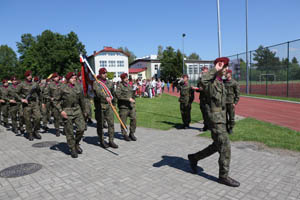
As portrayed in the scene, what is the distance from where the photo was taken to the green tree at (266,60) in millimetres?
20672

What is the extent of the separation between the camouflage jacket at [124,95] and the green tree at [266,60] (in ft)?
58.6

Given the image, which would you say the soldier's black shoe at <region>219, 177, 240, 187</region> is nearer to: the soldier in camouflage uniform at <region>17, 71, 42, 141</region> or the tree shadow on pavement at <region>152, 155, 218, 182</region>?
the tree shadow on pavement at <region>152, 155, 218, 182</region>

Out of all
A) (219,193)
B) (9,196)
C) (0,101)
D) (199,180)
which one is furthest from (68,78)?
(0,101)

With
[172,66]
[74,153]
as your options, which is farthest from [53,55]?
[74,153]

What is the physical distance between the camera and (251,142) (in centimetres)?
671

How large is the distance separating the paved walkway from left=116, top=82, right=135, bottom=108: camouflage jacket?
1387mm

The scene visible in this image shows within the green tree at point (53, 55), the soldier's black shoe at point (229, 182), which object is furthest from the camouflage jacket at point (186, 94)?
the green tree at point (53, 55)

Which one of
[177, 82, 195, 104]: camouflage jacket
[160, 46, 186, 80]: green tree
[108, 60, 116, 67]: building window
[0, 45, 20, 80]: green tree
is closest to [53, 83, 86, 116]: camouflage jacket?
[177, 82, 195, 104]: camouflage jacket

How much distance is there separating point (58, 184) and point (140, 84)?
21851 millimetres

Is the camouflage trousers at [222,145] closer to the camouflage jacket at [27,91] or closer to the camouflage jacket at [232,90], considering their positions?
the camouflage jacket at [232,90]

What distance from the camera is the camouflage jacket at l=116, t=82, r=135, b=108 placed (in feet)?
24.1

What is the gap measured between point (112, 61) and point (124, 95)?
6273cm

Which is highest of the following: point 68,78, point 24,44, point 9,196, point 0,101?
point 24,44

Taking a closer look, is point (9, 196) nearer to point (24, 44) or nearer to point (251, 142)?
point (251, 142)
